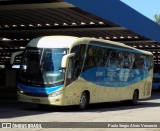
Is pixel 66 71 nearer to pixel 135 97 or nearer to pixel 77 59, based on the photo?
pixel 77 59

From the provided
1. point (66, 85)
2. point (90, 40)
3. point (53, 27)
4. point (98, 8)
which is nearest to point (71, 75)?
point (66, 85)

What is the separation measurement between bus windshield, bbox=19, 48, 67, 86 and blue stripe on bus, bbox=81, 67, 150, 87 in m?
1.49

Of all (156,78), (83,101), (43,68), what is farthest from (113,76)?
(156,78)

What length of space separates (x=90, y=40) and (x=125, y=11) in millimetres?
7699

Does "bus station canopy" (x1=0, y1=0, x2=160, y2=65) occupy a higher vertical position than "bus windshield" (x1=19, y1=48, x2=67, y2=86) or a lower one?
higher

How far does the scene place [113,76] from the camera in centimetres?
2098

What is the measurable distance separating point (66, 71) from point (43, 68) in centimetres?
87

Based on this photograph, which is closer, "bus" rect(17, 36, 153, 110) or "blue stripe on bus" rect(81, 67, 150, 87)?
"bus" rect(17, 36, 153, 110)

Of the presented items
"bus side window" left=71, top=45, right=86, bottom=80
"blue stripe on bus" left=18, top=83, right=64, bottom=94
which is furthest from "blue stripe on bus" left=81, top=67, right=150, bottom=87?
"blue stripe on bus" left=18, top=83, right=64, bottom=94

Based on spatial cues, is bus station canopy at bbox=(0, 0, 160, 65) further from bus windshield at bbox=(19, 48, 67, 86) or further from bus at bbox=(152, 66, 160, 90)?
bus at bbox=(152, 66, 160, 90)

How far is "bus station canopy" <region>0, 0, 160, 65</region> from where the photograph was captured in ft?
67.0

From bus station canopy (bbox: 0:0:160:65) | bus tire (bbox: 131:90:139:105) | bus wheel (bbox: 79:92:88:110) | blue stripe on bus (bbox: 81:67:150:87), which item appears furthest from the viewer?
bus tire (bbox: 131:90:139:105)

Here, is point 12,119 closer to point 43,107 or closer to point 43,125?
point 43,125

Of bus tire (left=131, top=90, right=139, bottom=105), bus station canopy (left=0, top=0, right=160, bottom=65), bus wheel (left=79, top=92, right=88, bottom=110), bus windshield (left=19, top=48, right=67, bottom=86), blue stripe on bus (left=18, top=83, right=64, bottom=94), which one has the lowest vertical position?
bus tire (left=131, top=90, right=139, bottom=105)
